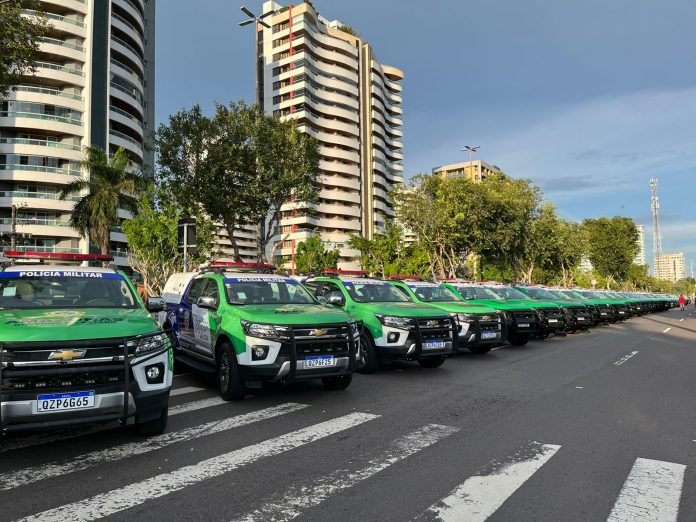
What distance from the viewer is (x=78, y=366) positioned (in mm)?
4629

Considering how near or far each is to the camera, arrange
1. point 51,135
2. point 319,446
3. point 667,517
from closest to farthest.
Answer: point 667,517 < point 319,446 < point 51,135

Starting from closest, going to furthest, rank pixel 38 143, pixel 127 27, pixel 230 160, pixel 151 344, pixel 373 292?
pixel 151 344, pixel 373 292, pixel 230 160, pixel 38 143, pixel 127 27

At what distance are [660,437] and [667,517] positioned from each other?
2.30 m

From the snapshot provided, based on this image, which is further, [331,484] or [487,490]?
[331,484]

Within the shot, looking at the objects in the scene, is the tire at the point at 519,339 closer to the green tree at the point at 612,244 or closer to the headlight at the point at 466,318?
the headlight at the point at 466,318

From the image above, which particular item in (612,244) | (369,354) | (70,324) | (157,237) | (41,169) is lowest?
(369,354)

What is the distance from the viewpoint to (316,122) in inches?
3127

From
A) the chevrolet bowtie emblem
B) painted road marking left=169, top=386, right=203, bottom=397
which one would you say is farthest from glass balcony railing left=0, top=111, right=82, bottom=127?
the chevrolet bowtie emblem

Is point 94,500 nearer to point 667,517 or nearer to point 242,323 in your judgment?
point 242,323

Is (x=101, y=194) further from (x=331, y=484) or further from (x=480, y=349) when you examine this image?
(x=331, y=484)

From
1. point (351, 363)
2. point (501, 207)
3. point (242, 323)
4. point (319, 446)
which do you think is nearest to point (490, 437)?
point (319, 446)

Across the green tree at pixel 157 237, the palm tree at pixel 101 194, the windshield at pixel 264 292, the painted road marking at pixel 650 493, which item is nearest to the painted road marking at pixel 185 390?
the windshield at pixel 264 292

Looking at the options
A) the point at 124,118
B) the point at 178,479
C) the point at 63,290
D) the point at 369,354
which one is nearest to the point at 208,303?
the point at 63,290

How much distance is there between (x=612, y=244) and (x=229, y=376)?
238 feet
